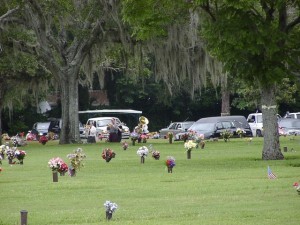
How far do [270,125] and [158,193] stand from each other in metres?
10.7

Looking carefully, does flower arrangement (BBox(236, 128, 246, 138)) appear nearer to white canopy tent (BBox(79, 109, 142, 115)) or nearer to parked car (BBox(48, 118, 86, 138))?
parked car (BBox(48, 118, 86, 138))

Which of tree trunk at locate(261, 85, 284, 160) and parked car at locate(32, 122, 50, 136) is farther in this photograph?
parked car at locate(32, 122, 50, 136)

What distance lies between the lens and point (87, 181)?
23.0 m

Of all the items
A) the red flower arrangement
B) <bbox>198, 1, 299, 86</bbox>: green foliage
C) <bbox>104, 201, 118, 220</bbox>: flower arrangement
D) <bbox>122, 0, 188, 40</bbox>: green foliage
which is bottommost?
<bbox>104, 201, 118, 220</bbox>: flower arrangement

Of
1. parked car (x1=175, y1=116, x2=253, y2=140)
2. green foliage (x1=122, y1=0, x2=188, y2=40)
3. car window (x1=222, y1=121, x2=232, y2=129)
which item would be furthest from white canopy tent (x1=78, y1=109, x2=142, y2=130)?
green foliage (x1=122, y1=0, x2=188, y2=40)

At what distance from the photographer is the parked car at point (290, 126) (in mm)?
56906

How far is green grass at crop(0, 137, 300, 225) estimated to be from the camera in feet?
49.9

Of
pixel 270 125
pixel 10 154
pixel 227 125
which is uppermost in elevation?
pixel 227 125

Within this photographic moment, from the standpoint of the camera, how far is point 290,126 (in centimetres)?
5794

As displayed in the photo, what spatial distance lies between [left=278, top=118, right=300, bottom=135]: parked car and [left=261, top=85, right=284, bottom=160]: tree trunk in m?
26.8

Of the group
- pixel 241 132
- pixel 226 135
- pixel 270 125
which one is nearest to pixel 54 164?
pixel 270 125

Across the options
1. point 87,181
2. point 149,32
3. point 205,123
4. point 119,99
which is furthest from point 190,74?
point 119,99

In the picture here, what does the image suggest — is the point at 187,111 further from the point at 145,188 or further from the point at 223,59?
the point at 145,188

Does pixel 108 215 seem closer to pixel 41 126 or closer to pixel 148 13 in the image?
pixel 148 13
